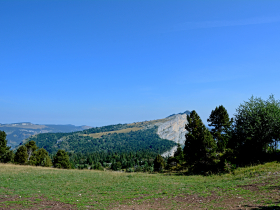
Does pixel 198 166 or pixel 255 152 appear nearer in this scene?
pixel 198 166

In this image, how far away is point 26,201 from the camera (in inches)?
695

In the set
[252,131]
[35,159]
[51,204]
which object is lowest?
[35,159]

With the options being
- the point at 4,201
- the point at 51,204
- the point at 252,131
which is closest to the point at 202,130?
the point at 252,131

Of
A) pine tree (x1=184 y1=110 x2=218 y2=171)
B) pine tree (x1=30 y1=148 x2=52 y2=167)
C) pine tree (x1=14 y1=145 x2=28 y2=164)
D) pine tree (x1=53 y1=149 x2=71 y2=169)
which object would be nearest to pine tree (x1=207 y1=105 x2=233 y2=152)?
pine tree (x1=184 y1=110 x2=218 y2=171)

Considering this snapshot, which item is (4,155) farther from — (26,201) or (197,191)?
(197,191)

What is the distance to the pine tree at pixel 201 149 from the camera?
36.4 metres

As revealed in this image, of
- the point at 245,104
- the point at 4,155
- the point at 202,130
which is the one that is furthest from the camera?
the point at 4,155

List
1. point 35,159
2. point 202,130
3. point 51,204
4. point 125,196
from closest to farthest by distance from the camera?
point 51,204
point 125,196
point 202,130
point 35,159

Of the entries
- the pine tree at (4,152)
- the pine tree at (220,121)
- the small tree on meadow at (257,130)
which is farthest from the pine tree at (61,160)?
the small tree on meadow at (257,130)

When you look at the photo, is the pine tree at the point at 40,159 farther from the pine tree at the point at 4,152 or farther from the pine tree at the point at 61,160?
the pine tree at the point at 4,152

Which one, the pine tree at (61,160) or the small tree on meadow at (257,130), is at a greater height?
the small tree on meadow at (257,130)

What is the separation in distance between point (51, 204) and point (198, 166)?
2787 centimetres

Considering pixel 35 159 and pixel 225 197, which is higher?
pixel 225 197

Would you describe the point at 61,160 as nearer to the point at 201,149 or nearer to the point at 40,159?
the point at 40,159
